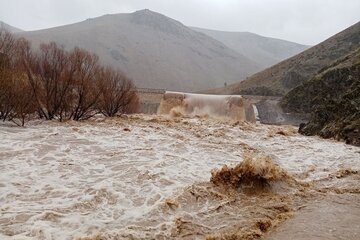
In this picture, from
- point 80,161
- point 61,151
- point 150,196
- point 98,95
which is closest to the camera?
point 150,196

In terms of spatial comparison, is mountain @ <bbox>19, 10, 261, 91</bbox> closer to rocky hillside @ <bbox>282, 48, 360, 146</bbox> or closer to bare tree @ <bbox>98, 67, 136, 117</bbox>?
rocky hillside @ <bbox>282, 48, 360, 146</bbox>

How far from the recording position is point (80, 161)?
9172 millimetres

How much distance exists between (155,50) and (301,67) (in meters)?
60.5

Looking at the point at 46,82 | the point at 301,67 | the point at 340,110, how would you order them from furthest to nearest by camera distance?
the point at 301,67 → the point at 46,82 → the point at 340,110

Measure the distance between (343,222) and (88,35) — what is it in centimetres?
10019

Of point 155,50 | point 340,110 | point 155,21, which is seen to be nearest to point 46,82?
point 340,110

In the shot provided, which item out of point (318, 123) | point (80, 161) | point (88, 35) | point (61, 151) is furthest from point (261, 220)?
point (88, 35)

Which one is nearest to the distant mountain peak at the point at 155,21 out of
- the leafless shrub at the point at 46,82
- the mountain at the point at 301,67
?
the mountain at the point at 301,67

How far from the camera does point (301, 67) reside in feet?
166

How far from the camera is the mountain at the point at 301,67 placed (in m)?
47.8

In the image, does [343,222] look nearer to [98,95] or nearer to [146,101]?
[98,95]

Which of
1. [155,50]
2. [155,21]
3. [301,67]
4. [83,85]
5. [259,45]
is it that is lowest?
[83,85]

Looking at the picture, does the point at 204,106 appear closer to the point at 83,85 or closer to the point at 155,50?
the point at 83,85

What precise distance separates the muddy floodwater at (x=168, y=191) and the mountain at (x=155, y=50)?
70416 millimetres
